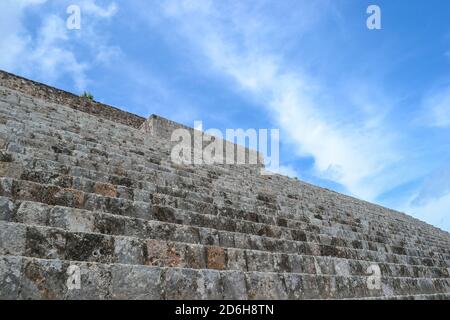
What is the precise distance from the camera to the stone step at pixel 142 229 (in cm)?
282

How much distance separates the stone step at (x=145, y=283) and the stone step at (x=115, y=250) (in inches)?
11.4

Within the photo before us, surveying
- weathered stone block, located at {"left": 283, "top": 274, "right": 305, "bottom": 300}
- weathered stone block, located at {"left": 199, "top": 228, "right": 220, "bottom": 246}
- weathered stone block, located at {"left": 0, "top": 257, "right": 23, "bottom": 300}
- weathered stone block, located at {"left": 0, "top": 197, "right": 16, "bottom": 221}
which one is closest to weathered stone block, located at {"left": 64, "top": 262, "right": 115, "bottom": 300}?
weathered stone block, located at {"left": 0, "top": 257, "right": 23, "bottom": 300}

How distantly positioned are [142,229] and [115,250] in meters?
0.59

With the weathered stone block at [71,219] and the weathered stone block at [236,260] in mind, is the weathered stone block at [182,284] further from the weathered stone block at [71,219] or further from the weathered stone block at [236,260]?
the weathered stone block at [71,219]

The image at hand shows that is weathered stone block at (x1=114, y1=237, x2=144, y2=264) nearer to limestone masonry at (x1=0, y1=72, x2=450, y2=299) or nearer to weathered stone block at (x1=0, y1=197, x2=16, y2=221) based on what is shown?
limestone masonry at (x1=0, y1=72, x2=450, y2=299)

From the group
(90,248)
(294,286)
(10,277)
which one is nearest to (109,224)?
(90,248)

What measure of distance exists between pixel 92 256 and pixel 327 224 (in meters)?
4.90

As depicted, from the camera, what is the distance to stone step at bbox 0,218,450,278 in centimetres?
241

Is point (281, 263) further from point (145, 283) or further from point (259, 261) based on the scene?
point (145, 283)

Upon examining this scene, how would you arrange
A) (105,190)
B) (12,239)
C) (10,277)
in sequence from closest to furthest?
1. (10,277)
2. (12,239)
3. (105,190)

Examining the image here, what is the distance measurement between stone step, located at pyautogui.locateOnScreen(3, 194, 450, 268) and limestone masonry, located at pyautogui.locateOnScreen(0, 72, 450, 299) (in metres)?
0.01

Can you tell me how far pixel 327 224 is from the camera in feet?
21.6

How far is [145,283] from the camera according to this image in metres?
2.44
